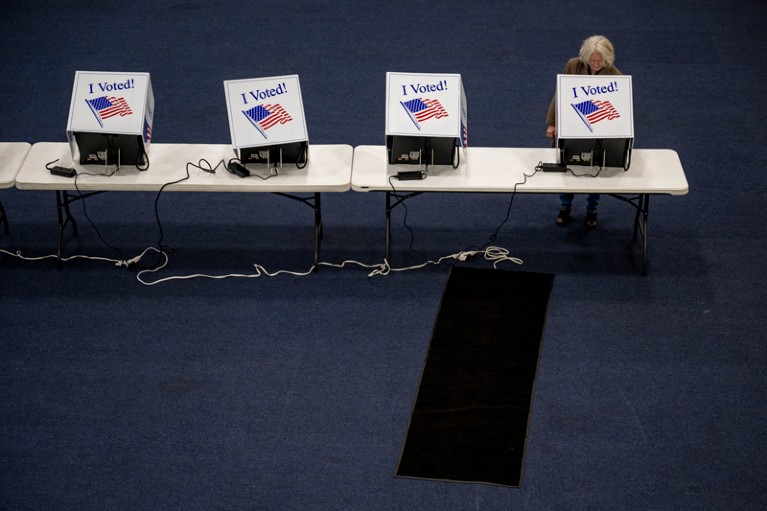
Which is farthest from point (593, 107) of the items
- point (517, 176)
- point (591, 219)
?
point (591, 219)

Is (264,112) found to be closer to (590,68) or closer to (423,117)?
Result: (423,117)

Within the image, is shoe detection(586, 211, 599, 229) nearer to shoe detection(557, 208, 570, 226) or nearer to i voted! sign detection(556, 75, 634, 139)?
shoe detection(557, 208, 570, 226)

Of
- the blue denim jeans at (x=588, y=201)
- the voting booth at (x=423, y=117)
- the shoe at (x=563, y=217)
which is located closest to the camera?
the voting booth at (x=423, y=117)

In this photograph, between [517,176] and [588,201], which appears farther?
[588,201]

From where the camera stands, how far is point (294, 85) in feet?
17.6

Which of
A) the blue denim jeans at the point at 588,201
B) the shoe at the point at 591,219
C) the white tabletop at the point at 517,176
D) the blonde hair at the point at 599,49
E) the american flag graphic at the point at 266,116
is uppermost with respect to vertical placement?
the blonde hair at the point at 599,49

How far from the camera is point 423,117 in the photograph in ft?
17.4

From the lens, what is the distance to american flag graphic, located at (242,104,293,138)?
209 inches

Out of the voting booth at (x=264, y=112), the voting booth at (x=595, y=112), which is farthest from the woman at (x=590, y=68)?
the voting booth at (x=264, y=112)

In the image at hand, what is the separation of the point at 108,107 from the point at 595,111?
9.65 ft

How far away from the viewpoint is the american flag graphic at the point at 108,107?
17.5ft

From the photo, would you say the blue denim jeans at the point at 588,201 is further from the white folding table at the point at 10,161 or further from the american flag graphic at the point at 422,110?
the white folding table at the point at 10,161

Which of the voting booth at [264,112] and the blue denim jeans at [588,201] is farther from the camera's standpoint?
the blue denim jeans at [588,201]

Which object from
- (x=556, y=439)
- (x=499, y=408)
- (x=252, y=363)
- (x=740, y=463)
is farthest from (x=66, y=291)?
(x=740, y=463)
